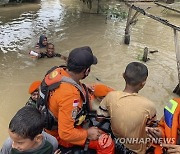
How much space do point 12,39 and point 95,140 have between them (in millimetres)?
6460

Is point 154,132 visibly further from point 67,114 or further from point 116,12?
point 116,12

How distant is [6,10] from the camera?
12.2 m

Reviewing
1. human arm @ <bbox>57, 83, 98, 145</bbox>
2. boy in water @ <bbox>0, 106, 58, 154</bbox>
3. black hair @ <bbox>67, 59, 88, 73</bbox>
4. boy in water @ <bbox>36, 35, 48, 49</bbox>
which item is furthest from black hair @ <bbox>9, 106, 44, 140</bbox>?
boy in water @ <bbox>36, 35, 48, 49</bbox>

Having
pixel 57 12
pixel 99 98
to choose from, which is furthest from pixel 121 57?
pixel 57 12

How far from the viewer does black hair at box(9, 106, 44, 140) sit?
2.07 m

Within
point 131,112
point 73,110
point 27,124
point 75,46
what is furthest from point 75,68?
point 75,46

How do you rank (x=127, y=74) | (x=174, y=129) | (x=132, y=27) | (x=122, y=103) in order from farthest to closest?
(x=132, y=27), (x=127, y=74), (x=122, y=103), (x=174, y=129)

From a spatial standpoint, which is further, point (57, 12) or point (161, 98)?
point (57, 12)

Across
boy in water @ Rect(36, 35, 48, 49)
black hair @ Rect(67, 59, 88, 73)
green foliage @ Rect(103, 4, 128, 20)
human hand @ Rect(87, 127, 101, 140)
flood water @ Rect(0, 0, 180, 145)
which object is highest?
black hair @ Rect(67, 59, 88, 73)

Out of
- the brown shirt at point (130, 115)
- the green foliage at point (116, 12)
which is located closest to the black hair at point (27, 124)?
the brown shirt at point (130, 115)

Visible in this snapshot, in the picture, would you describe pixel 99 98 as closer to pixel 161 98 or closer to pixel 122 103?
pixel 122 103

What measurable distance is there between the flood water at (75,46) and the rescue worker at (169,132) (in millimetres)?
2531

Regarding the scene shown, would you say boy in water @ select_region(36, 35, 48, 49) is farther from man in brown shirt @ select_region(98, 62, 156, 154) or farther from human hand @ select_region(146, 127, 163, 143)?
human hand @ select_region(146, 127, 163, 143)

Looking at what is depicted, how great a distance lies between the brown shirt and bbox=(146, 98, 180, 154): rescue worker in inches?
5.1
